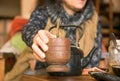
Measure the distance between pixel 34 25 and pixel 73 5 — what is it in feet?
0.88

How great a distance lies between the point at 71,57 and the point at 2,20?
3614mm

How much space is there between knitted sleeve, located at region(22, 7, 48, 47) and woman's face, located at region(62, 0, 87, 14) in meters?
0.14

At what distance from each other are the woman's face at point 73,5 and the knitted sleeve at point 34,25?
14cm

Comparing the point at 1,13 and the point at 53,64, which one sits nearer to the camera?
the point at 53,64

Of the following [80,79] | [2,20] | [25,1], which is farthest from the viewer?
[2,20]

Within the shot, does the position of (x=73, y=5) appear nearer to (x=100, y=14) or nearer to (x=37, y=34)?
(x=37, y=34)

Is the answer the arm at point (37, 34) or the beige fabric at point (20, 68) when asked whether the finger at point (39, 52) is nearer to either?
the arm at point (37, 34)

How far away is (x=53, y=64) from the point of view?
3.69 ft

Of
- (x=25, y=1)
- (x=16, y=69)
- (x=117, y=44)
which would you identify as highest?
(x=25, y=1)

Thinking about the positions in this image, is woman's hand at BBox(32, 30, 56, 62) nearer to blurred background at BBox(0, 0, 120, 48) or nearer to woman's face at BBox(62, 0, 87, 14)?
woman's face at BBox(62, 0, 87, 14)

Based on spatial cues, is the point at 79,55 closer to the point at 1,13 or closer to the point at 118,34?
the point at 118,34

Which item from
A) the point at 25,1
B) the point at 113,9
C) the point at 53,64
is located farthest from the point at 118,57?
the point at 113,9

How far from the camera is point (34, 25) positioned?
5.81ft

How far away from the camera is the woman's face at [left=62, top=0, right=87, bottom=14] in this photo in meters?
1.80
